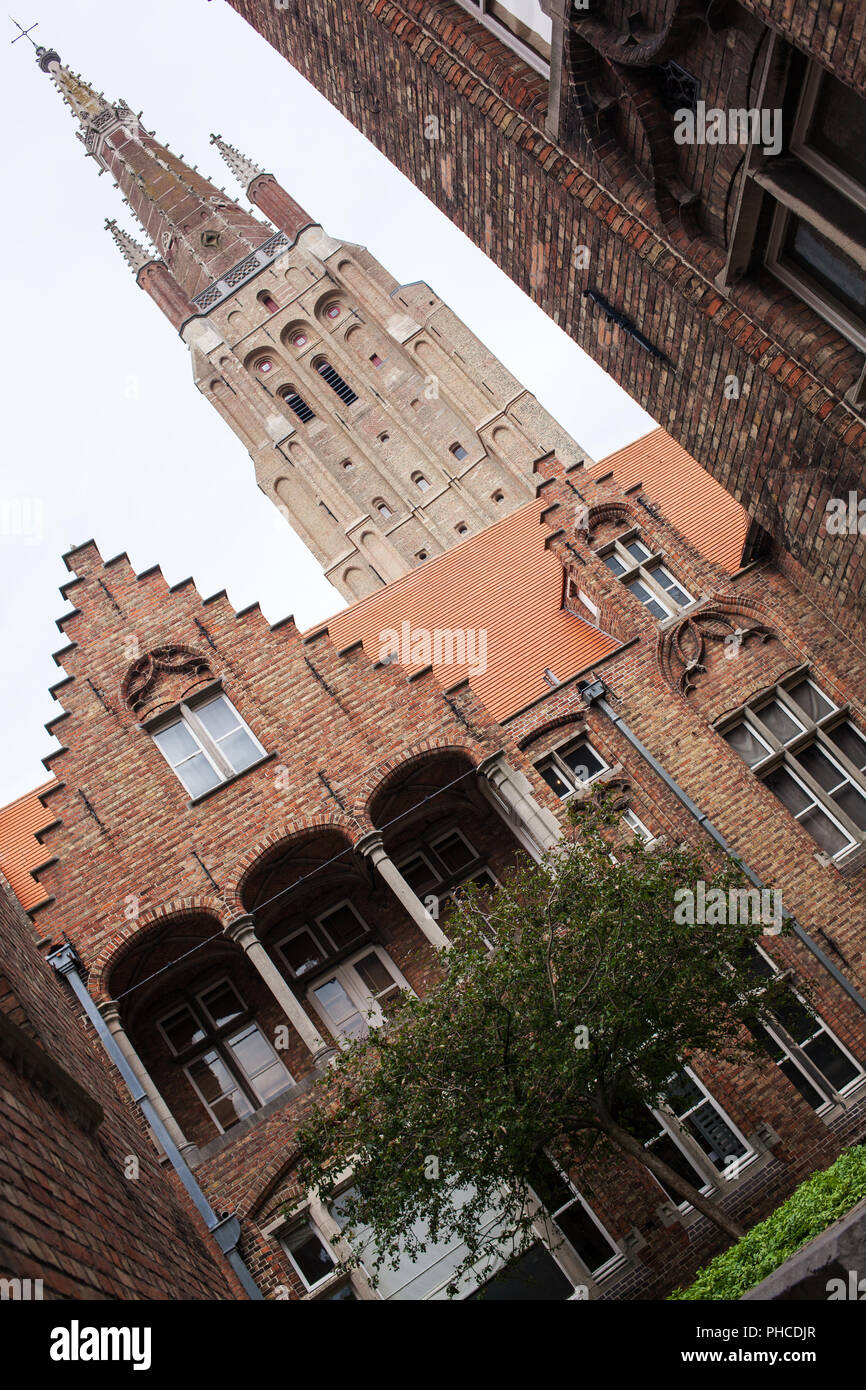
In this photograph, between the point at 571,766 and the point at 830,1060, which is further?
the point at 571,766

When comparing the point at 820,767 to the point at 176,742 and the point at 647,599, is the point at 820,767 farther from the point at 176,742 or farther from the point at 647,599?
the point at 176,742

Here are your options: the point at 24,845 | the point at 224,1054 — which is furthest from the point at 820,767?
the point at 24,845

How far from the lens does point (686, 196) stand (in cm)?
880

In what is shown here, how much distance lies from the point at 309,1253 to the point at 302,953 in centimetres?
430

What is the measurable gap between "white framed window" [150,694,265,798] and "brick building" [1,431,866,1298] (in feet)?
0.16

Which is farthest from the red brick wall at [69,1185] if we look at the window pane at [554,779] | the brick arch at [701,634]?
the brick arch at [701,634]

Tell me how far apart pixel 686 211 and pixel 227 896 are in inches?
435

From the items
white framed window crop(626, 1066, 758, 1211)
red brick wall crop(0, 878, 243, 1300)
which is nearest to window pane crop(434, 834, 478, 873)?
white framed window crop(626, 1066, 758, 1211)

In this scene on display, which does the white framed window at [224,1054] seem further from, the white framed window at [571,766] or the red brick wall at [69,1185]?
the white framed window at [571,766]

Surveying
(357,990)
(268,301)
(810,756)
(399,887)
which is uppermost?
(268,301)

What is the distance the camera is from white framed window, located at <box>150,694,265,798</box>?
58.5 feet

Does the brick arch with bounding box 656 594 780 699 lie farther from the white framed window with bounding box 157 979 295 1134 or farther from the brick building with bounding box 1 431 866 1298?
the white framed window with bounding box 157 979 295 1134

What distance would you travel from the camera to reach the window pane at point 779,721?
18.1 meters

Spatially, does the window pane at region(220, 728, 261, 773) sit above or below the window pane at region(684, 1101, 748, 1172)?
above
